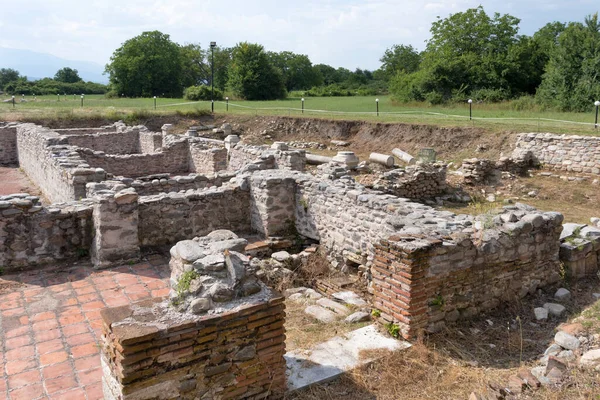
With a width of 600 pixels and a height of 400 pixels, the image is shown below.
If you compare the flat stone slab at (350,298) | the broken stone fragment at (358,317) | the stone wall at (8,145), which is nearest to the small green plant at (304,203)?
the flat stone slab at (350,298)

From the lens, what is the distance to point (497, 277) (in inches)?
251

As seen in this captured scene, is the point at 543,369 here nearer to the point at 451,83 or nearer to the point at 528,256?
the point at 528,256

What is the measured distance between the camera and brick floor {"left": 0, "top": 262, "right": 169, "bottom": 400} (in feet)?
16.7

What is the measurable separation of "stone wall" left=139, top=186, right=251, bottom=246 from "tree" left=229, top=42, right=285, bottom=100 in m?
37.4

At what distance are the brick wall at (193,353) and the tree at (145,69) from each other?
53.0 metres

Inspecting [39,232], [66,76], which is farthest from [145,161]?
[66,76]

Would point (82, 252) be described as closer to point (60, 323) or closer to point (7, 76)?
point (60, 323)

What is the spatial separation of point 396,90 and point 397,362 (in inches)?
1489

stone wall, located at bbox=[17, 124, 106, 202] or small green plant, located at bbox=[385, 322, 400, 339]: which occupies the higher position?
stone wall, located at bbox=[17, 124, 106, 202]

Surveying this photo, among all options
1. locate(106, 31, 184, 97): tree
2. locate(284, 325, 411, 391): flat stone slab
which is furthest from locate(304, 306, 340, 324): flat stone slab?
locate(106, 31, 184, 97): tree

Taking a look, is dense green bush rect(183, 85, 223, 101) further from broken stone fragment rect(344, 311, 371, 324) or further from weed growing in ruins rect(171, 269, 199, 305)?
weed growing in ruins rect(171, 269, 199, 305)

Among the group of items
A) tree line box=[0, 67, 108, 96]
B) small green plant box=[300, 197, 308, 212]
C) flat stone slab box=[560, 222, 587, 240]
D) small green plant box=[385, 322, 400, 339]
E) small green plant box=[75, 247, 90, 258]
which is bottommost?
small green plant box=[385, 322, 400, 339]

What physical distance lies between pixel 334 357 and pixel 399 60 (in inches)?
3038

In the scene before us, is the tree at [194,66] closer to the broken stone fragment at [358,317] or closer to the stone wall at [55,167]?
the stone wall at [55,167]
